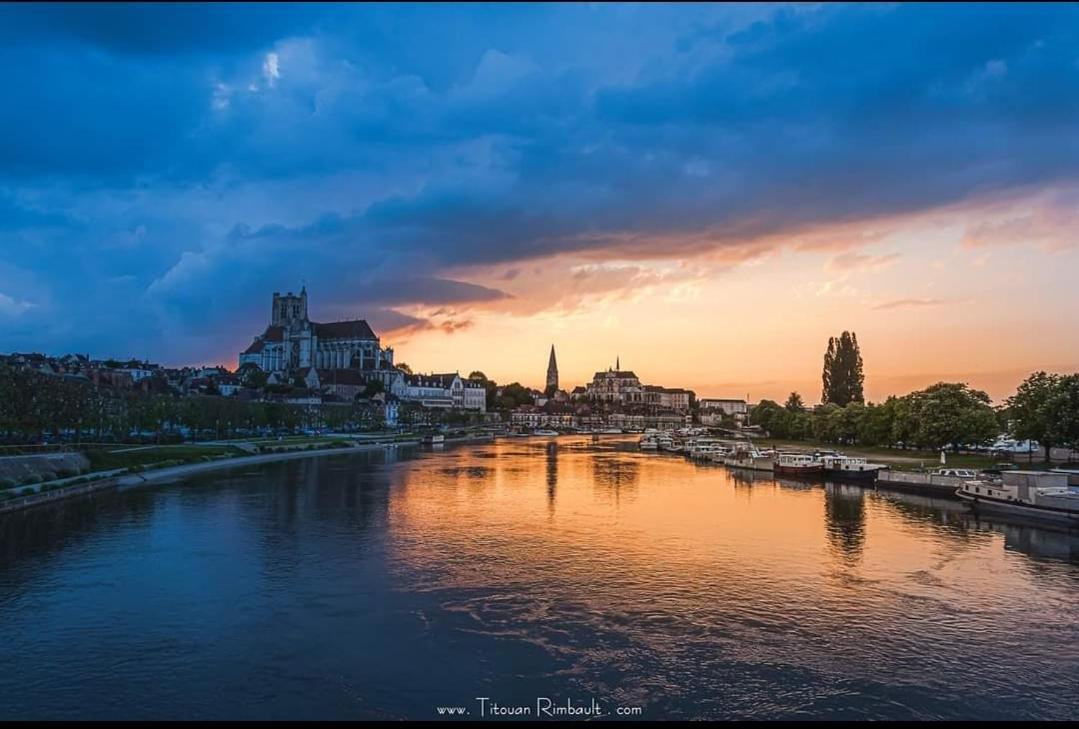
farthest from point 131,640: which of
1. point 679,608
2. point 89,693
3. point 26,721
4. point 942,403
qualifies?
point 942,403

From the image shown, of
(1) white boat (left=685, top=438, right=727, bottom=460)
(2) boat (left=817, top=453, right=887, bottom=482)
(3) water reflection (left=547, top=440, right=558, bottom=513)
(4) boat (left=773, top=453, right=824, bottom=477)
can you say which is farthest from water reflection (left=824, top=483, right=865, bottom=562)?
(1) white boat (left=685, top=438, right=727, bottom=460)

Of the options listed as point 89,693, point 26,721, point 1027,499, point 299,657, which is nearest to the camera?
point 26,721

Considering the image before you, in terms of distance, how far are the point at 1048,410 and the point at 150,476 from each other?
247 ft

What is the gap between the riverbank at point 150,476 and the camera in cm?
4709

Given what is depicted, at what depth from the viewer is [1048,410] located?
5972cm

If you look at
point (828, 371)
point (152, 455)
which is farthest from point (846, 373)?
point (152, 455)

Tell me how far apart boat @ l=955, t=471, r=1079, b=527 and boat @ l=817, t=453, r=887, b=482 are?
17922mm

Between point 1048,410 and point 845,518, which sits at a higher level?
point 1048,410

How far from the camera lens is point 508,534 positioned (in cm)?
4103

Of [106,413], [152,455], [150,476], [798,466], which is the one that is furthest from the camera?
[106,413]

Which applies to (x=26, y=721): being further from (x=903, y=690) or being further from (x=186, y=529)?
(x=186, y=529)

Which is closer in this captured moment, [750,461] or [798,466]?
[798,466]

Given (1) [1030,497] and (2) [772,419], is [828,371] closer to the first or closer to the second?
(2) [772,419]

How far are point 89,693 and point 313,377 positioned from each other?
18223cm
